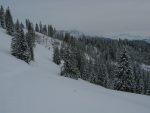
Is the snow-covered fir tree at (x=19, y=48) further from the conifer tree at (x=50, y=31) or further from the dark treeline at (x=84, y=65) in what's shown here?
the conifer tree at (x=50, y=31)

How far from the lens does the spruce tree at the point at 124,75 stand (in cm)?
3253

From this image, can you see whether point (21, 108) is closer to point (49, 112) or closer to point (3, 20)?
point (49, 112)

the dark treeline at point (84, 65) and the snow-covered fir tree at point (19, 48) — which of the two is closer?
the dark treeline at point (84, 65)

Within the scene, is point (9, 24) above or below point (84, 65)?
above

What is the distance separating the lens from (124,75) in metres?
32.7

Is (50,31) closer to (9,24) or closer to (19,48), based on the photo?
(9,24)

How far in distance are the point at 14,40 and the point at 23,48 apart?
3503mm

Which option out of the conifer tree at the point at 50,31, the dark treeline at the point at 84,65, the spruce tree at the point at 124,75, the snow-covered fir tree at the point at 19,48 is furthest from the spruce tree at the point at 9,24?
the conifer tree at the point at 50,31

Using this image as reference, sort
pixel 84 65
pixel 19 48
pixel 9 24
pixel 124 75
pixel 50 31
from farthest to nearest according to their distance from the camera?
pixel 50 31, pixel 9 24, pixel 84 65, pixel 19 48, pixel 124 75

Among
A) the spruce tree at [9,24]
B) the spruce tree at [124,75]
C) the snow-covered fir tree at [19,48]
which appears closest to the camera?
the spruce tree at [124,75]

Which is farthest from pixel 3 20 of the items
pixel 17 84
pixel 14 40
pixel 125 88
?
pixel 17 84

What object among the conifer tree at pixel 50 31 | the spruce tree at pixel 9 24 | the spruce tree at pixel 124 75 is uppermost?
the spruce tree at pixel 9 24

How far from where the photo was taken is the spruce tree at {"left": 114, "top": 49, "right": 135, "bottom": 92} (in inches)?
1281

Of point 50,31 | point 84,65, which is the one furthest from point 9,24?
point 50,31
